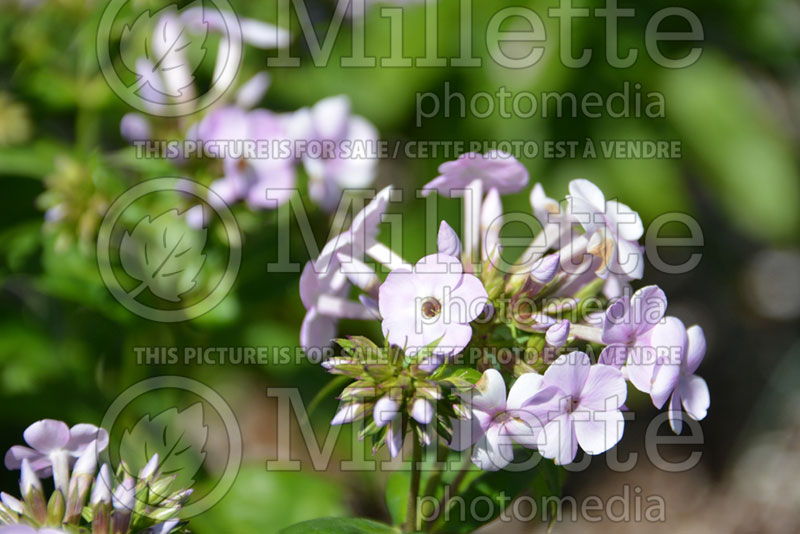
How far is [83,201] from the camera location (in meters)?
1.80

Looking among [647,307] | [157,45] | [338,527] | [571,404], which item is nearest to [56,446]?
[338,527]

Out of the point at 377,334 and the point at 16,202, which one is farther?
the point at 377,334

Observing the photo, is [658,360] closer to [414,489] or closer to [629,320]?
[629,320]

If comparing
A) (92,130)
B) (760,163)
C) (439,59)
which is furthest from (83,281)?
(760,163)

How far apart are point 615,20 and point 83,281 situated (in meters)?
1.80

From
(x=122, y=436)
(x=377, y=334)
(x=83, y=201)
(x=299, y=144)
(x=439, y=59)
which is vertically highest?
(x=439, y=59)

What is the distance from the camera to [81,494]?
1.16 metres

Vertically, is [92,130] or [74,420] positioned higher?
[92,130]

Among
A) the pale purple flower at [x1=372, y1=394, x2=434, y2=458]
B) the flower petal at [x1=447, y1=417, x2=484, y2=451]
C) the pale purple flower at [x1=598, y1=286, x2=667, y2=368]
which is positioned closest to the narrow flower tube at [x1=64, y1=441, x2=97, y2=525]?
the pale purple flower at [x1=372, y1=394, x2=434, y2=458]

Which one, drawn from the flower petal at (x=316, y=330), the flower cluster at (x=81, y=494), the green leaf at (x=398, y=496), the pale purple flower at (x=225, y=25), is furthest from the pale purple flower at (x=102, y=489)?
the pale purple flower at (x=225, y=25)

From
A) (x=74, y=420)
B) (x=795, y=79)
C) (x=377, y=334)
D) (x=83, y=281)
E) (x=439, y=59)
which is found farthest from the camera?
(x=795, y=79)

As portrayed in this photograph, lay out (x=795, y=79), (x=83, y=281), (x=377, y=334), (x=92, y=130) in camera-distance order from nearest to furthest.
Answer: (x=83, y=281) < (x=92, y=130) < (x=377, y=334) < (x=795, y=79)

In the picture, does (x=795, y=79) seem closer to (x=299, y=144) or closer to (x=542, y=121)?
(x=542, y=121)

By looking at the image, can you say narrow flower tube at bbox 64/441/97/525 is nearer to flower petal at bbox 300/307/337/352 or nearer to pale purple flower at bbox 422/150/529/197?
flower petal at bbox 300/307/337/352
